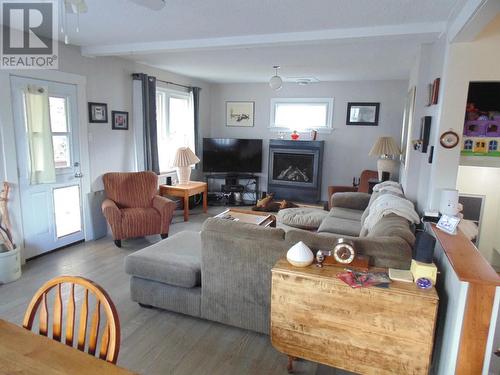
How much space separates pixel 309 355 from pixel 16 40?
373cm

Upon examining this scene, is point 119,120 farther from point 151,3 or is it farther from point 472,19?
point 472,19

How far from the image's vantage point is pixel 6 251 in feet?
10.3

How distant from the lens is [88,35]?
3.40 m

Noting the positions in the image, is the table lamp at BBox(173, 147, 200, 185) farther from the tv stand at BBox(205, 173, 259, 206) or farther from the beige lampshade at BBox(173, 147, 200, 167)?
the tv stand at BBox(205, 173, 259, 206)

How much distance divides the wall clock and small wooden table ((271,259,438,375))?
4.60 ft

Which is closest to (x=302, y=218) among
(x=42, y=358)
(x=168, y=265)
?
(x=168, y=265)

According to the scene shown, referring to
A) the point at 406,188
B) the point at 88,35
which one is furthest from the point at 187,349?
the point at 88,35

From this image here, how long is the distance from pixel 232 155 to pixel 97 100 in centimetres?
293

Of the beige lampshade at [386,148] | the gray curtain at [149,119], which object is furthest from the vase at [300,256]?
the gray curtain at [149,119]

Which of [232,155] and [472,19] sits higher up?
[472,19]

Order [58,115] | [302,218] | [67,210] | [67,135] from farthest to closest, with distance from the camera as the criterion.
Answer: [302,218] → [67,210] → [67,135] → [58,115]

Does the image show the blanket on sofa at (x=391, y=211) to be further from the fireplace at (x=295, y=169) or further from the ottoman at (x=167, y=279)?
the fireplace at (x=295, y=169)

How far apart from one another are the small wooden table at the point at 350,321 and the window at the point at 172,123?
14.2ft

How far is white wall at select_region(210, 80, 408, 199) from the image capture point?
19.7 ft
